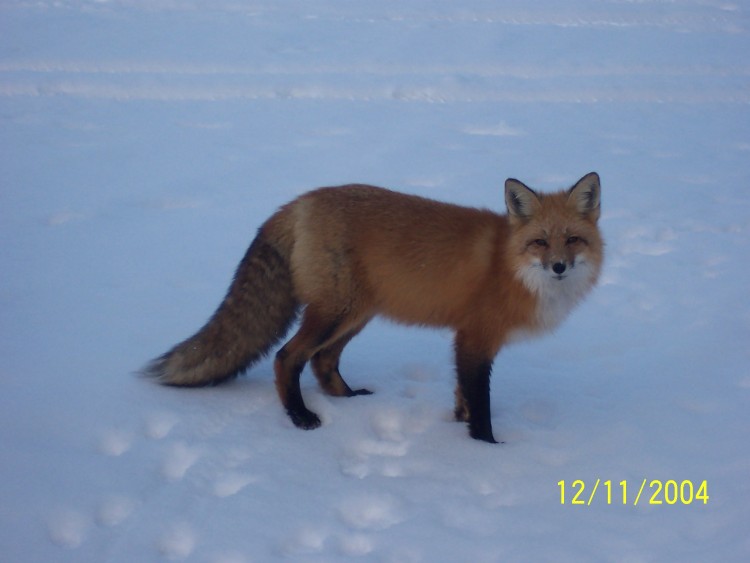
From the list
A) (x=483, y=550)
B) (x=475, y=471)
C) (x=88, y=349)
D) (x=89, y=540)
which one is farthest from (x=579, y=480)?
(x=88, y=349)

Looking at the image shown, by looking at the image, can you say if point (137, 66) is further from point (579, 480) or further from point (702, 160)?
point (579, 480)

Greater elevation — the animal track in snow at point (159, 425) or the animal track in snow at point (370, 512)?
the animal track in snow at point (159, 425)

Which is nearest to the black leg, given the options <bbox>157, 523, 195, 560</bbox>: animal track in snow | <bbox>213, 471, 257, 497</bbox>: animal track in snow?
<bbox>213, 471, 257, 497</bbox>: animal track in snow

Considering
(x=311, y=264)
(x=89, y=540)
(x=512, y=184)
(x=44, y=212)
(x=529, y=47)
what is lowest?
(x=89, y=540)

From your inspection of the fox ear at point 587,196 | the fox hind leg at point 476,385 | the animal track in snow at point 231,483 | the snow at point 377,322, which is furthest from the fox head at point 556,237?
the animal track in snow at point 231,483

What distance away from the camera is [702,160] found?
729 cm

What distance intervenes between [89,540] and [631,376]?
291 cm

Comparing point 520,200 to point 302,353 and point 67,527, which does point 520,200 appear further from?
point 67,527

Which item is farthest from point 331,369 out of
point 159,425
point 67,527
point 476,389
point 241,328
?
point 67,527

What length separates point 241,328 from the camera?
12.3 ft
